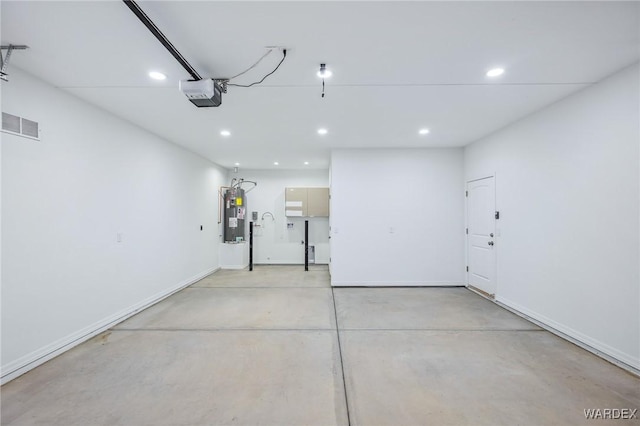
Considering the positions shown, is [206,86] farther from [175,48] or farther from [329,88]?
[329,88]

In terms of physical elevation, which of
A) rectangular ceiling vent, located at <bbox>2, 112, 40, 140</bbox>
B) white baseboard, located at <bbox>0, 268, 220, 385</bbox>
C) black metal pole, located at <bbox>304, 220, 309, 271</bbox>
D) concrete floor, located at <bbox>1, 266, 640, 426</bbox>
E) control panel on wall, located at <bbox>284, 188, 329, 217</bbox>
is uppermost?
rectangular ceiling vent, located at <bbox>2, 112, 40, 140</bbox>

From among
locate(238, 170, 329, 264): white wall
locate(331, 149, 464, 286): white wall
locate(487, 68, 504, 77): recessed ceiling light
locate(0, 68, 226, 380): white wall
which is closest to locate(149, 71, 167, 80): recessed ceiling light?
locate(0, 68, 226, 380): white wall

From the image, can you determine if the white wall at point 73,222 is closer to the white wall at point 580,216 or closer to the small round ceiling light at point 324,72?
the small round ceiling light at point 324,72

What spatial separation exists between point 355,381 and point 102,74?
11.5 feet

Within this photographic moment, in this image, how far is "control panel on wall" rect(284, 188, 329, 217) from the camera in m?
6.87

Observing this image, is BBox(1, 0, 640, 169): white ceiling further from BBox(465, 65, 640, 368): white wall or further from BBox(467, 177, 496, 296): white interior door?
BBox(467, 177, 496, 296): white interior door

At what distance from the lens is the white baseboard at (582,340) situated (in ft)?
7.39

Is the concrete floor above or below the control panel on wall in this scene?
below

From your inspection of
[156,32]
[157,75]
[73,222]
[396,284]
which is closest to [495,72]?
[156,32]

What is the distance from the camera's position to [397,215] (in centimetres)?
495

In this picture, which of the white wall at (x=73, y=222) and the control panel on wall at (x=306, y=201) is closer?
the white wall at (x=73, y=222)

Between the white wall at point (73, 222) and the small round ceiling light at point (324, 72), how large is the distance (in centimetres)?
262

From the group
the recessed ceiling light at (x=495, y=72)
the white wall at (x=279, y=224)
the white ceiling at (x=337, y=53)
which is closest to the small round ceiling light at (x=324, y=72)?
the white ceiling at (x=337, y=53)

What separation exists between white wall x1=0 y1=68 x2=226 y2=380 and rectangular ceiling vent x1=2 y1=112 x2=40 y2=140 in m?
0.05
